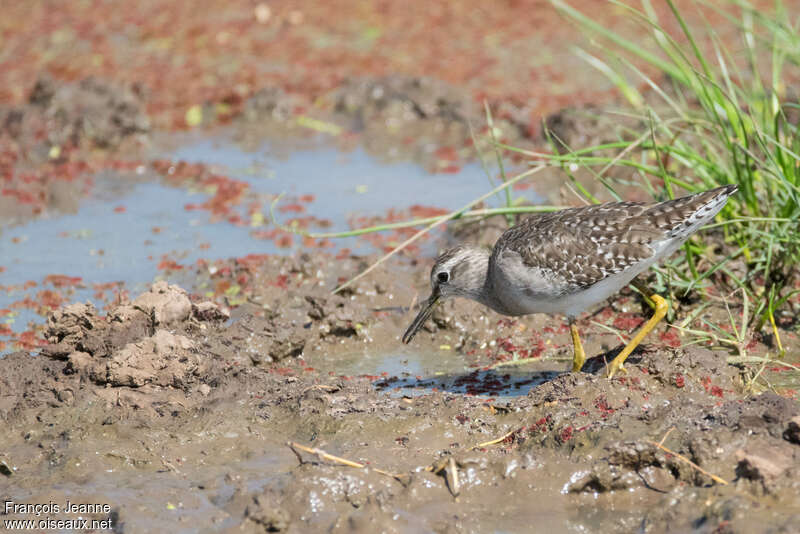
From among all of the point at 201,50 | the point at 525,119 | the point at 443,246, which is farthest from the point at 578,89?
the point at 201,50

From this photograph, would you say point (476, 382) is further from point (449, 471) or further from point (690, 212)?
point (690, 212)

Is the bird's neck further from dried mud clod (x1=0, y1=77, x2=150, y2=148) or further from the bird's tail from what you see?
Answer: dried mud clod (x1=0, y1=77, x2=150, y2=148)

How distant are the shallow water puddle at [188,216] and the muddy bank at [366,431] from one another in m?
1.62

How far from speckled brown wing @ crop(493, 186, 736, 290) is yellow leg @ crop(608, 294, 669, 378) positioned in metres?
0.49

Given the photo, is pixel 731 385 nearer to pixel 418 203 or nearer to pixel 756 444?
pixel 756 444

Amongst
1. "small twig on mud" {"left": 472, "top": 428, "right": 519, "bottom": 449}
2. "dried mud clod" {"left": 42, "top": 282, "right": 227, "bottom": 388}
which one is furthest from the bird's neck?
"dried mud clod" {"left": 42, "top": 282, "right": 227, "bottom": 388}

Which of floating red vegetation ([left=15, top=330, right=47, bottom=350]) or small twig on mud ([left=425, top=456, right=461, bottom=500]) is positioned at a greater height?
small twig on mud ([left=425, top=456, right=461, bottom=500])

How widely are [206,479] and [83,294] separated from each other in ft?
12.0

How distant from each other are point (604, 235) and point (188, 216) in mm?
5339

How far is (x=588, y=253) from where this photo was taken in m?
6.96

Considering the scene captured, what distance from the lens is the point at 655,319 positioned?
718 centimetres

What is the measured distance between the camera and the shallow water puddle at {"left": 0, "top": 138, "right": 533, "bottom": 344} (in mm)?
9195

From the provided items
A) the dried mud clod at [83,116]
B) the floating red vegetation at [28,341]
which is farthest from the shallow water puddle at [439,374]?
the dried mud clod at [83,116]

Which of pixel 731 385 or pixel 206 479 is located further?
pixel 731 385
